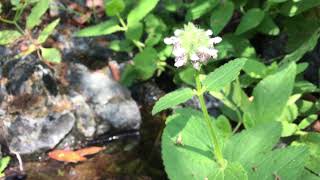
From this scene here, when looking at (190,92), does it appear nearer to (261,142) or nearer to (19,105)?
(261,142)

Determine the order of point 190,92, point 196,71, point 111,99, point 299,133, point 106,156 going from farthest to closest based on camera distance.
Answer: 1. point 111,99
2. point 106,156
3. point 299,133
4. point 190,92
5. point 196,71

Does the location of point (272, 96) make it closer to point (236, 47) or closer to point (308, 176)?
point (308, 176)

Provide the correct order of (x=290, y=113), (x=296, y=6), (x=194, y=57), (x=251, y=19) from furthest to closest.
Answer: (x=251, y=19)
(x=296, y=6)
(x=290, y=113)
(x=194, y=57)

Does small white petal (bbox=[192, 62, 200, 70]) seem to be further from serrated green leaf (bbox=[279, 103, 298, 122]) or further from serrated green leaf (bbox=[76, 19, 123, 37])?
serrated green leaf (bbox=[76, 19, 123, 37])

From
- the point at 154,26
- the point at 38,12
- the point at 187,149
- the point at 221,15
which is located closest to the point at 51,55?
the point at 38,12

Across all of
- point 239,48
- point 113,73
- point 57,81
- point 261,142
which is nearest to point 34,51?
point 57,81

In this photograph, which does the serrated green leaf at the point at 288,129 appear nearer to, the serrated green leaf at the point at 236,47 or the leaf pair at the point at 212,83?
the serrated green leaf at the point at 236,47
